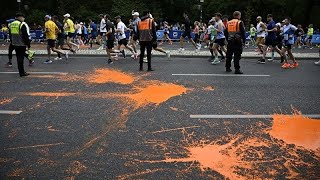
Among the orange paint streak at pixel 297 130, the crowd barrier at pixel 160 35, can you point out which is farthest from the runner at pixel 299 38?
the orange paint streak at pixel 297 130

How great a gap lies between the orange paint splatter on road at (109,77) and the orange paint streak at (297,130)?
4767 millimetres

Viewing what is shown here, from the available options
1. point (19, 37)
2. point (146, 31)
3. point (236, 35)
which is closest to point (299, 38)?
point (236, 35)

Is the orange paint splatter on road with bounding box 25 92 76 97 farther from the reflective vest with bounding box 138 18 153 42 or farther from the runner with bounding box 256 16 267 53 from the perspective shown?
the runner with bounding box 256 16 267 53

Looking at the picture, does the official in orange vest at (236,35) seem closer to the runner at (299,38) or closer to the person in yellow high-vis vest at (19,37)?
the person in yellow high-vis vest at (19,37)

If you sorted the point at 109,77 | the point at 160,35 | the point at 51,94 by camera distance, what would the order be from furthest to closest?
the point at 160,35 < the point at 109,77 < the point at 51,94

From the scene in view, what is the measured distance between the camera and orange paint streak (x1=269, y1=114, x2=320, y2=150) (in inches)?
208

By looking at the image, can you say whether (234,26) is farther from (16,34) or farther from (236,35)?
(16,34)

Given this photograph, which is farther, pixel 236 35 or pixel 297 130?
pixel 236 35

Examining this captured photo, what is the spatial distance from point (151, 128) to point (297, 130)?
2.36m

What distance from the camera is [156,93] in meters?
8.55

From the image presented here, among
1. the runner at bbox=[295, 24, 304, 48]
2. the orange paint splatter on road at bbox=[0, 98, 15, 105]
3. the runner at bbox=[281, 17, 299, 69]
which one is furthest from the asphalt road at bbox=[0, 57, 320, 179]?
the runner at bbox=[295, 24, 304, 48]

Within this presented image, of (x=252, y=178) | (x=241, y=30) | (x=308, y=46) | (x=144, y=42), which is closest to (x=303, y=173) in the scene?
(x=252, y=178)

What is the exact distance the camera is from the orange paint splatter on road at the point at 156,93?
7.73m

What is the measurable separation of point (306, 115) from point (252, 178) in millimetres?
3120
